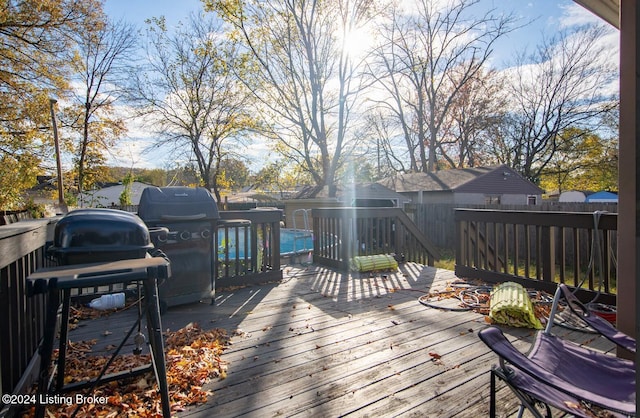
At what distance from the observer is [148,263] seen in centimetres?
171

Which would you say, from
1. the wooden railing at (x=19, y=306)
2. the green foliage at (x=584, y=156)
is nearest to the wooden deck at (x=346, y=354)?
the wooden railing at (x=19, y=306)

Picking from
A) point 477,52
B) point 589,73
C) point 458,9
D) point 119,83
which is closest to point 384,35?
point 458,9

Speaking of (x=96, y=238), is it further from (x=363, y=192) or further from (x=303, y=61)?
(x=363, y=192)

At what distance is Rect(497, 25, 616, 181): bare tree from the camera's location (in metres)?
19.1

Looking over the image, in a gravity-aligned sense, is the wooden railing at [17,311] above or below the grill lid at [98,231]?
below

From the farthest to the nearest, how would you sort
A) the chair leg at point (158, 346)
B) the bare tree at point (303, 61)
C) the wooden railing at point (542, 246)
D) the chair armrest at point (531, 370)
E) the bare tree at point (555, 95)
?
the bare tree at point (555, 95)
the bare tree at point (303, 61)
the wooden railing at point (542, 246)
the chair leg at point (158, 346)
the chair armrest at point (531, 370)

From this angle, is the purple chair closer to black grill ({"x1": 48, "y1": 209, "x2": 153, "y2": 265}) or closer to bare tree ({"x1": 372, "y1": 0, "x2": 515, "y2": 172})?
black grill ({"x1": 48, "y1": 209, "x2": 153, "y2": 265})

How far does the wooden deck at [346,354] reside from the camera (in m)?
1.99

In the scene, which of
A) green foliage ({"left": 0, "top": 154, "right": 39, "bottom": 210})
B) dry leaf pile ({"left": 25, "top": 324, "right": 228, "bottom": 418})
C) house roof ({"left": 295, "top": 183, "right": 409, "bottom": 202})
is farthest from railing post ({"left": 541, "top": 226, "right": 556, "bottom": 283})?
house roof ({"left": 295, "top": 183, "right": 409, "bottom": 202})

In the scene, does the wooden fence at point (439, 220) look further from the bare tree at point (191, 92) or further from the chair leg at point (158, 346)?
the chair leg at point (158, 346)

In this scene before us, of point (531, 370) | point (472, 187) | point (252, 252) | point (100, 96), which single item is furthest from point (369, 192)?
point (531, 370)

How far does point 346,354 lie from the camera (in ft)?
8.66

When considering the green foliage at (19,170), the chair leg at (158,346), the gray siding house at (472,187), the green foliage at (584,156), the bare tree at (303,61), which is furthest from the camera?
the green foliage at (584,156)

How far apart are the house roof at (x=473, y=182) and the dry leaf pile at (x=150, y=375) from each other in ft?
57.6
